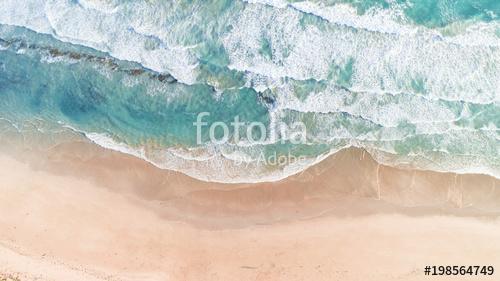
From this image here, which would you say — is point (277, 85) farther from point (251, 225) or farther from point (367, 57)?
point (251, 225)

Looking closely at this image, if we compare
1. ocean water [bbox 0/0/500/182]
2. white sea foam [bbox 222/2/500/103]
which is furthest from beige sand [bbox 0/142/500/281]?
white sea foam [bbox 222/2/500/103]

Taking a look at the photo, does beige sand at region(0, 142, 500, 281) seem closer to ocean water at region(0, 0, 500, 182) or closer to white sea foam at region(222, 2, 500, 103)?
ocean water at region(0, 0, 500, 182)

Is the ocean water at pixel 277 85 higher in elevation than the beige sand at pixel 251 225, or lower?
higher

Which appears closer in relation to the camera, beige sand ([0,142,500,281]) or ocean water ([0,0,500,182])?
beige sand ([0,142,500,281])

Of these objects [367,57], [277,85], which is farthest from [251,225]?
[367,57]

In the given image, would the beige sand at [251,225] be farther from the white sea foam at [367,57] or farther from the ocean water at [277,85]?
the white sea foam at [367,57]

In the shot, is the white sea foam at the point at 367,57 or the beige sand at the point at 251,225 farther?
the white sea foam at the point at 367,57

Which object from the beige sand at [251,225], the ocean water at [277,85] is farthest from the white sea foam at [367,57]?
the beige sand at [251,225]
